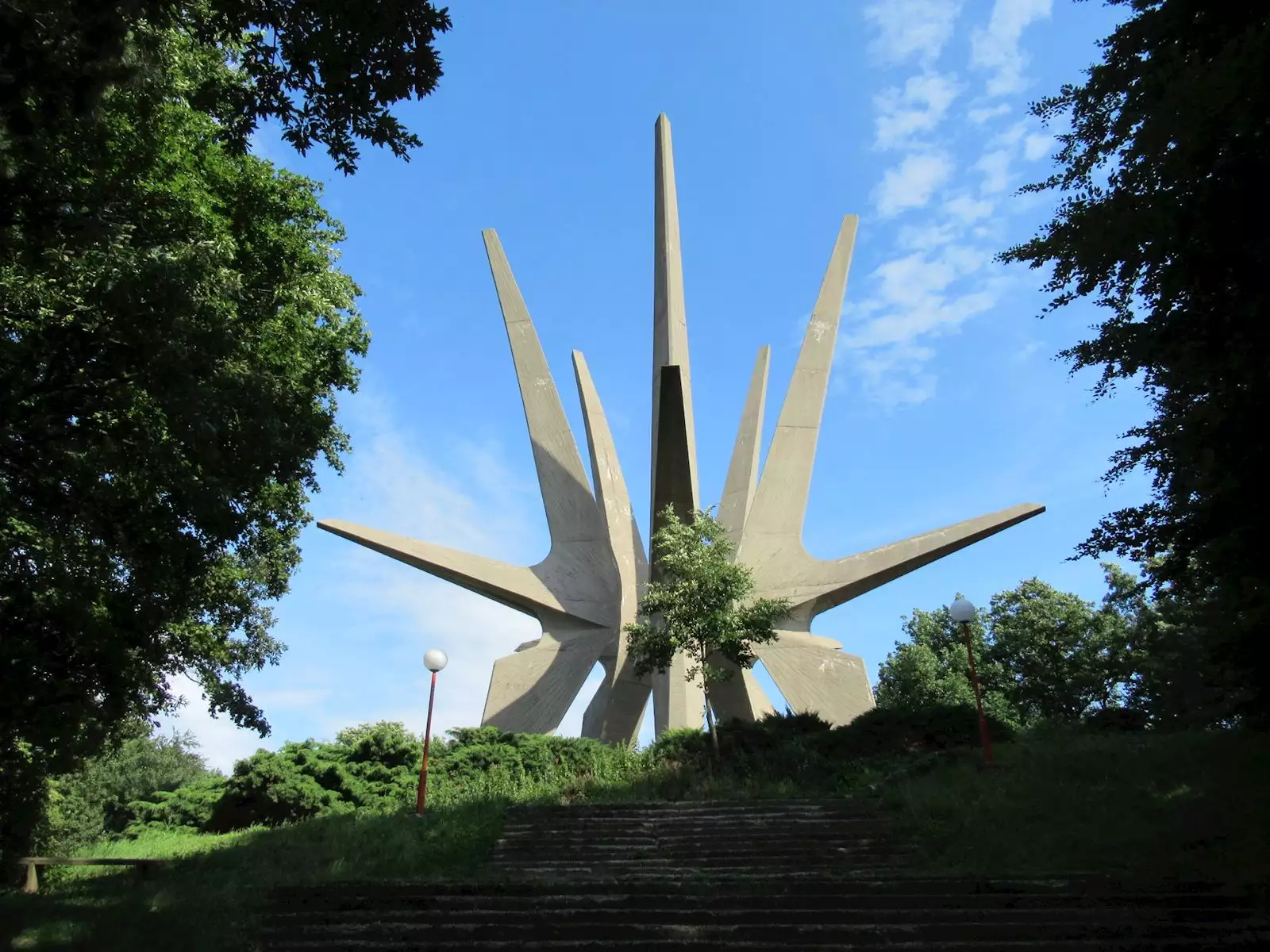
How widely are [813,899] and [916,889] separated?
30.6 inches

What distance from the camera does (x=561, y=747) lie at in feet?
42.6

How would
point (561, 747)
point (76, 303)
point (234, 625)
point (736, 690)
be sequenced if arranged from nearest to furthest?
point (76, 303) < point (234, 625) < point (561, 747) < point (736, 690)

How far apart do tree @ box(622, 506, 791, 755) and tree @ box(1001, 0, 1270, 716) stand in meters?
6.21

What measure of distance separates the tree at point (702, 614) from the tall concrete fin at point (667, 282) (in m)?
3.85

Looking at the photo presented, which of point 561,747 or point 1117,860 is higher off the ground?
point 561,747

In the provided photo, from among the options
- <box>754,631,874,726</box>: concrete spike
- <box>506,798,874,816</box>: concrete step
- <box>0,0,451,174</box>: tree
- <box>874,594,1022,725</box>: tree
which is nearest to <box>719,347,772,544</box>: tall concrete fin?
<box>754,631,874,726</box>: concrete spike

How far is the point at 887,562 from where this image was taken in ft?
57.0

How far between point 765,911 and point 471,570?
40.9 ft

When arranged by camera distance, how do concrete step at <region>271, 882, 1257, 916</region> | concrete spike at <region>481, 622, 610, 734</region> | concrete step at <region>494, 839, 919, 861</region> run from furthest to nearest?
concrete spike at <region>481, 622, 610, 734</region> < concrete step at <region>494, 839, 919, 861</region> < concrete step at <region>271, 882, 1257, 916</region>

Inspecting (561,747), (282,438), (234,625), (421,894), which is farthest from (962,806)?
(234,625)

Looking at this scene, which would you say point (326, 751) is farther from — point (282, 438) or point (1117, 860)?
point (1117, 860)

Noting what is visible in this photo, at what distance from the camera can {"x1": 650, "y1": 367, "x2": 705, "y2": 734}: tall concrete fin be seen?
14.7 m

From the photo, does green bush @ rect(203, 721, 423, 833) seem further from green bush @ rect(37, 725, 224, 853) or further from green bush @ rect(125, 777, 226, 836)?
green bush @ rect(37, 725, 224, 853)

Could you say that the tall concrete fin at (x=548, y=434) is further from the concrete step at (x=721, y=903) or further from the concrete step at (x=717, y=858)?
the concrete step at (x=721, y=903)
